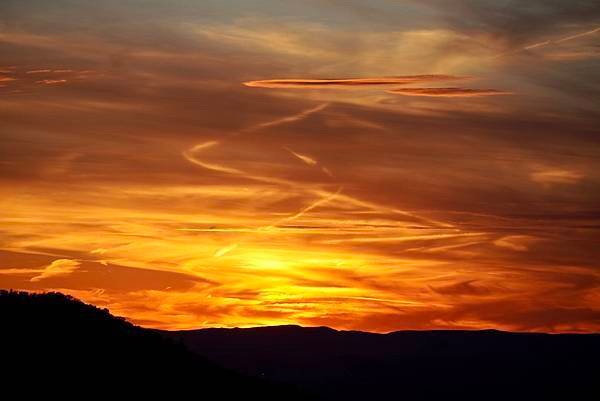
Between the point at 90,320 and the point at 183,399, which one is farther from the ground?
the point at 90,320

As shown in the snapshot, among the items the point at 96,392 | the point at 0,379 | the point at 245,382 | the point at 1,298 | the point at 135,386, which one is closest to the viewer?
the point at 0,379

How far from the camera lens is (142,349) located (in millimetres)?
61812

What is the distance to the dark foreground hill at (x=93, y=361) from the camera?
49656 mm

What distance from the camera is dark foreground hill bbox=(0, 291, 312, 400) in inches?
1955

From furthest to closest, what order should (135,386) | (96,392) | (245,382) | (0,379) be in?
(245,382)
(135,386)
(96,392)
(0,379)

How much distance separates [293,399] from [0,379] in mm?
23452

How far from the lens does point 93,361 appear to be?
55.0m

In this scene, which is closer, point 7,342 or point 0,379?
point 0,379

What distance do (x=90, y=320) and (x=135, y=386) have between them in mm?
8566

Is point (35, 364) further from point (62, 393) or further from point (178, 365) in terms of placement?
point (178, 365)

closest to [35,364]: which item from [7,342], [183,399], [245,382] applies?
[7,342]

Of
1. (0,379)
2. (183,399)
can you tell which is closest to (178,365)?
(183,399)

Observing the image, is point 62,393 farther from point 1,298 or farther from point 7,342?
point 1,298

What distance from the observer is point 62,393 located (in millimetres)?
48062
